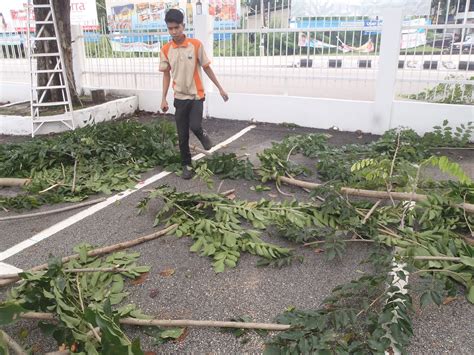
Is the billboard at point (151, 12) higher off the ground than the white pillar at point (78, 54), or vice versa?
the billboard at point (151, 12)

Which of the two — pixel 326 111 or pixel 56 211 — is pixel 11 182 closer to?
pixel 56 211

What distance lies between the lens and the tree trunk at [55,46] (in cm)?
778

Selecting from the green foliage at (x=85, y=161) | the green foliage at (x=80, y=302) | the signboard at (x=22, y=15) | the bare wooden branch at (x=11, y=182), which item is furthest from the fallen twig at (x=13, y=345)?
the signboard at (x=22, y=15)

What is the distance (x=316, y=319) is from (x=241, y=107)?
6.29 meters

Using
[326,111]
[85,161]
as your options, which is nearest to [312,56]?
[326,111]

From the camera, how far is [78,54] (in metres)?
9.39

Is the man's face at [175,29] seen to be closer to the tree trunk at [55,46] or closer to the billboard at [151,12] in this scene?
the billboard at [151,12]

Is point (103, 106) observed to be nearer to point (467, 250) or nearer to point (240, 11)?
point (240, 11)

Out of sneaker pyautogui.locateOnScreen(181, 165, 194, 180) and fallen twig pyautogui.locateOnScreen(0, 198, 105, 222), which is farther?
sneaker pyautogui.locateOnScreen(181, 165, 194, 180)

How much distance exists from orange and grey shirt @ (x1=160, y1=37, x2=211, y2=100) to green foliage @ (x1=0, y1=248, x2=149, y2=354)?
2.44 meters

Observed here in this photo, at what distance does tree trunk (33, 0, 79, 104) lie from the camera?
25.5 feet

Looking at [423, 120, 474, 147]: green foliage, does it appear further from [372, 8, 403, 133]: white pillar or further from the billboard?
the billboard

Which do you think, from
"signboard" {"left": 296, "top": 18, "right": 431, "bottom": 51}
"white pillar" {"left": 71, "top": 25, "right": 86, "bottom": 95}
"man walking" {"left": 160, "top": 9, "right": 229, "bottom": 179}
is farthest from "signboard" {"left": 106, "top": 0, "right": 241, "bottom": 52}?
"man walking" {"left": 160, "top": 9, "right": 229, "bottom": 179}

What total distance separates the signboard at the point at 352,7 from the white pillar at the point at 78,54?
15.6 ft
